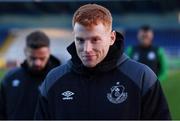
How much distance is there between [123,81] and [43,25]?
34.4 metres

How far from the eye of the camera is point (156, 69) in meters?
7.30

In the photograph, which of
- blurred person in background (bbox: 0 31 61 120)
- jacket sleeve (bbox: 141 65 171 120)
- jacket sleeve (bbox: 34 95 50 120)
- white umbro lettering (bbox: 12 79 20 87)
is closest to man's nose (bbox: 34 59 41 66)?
blurred person in background (bbox: 0 31 61 120)

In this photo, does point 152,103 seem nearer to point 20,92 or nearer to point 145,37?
point 20,92

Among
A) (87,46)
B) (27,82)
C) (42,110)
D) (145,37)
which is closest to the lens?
(87,46)

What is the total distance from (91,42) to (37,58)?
2.02 m

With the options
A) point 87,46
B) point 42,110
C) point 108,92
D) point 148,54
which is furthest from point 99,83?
point 148,54

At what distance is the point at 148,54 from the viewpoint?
7.67 metres

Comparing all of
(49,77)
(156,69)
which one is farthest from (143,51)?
(49,77)

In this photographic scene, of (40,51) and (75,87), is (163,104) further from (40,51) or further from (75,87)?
(40,51)

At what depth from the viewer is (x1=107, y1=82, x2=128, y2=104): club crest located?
7.58 ft

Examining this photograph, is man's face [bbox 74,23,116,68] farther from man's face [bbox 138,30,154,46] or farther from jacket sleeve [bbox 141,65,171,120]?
man's face [bbox 138,30,154,46]

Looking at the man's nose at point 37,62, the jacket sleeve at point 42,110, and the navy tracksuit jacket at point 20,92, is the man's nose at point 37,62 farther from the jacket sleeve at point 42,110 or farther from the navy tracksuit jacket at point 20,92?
the jacket sleeve at point 42,110

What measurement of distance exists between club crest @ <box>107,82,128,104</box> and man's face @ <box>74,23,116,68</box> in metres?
0.16

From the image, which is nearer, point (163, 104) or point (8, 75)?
point (163, 104)
